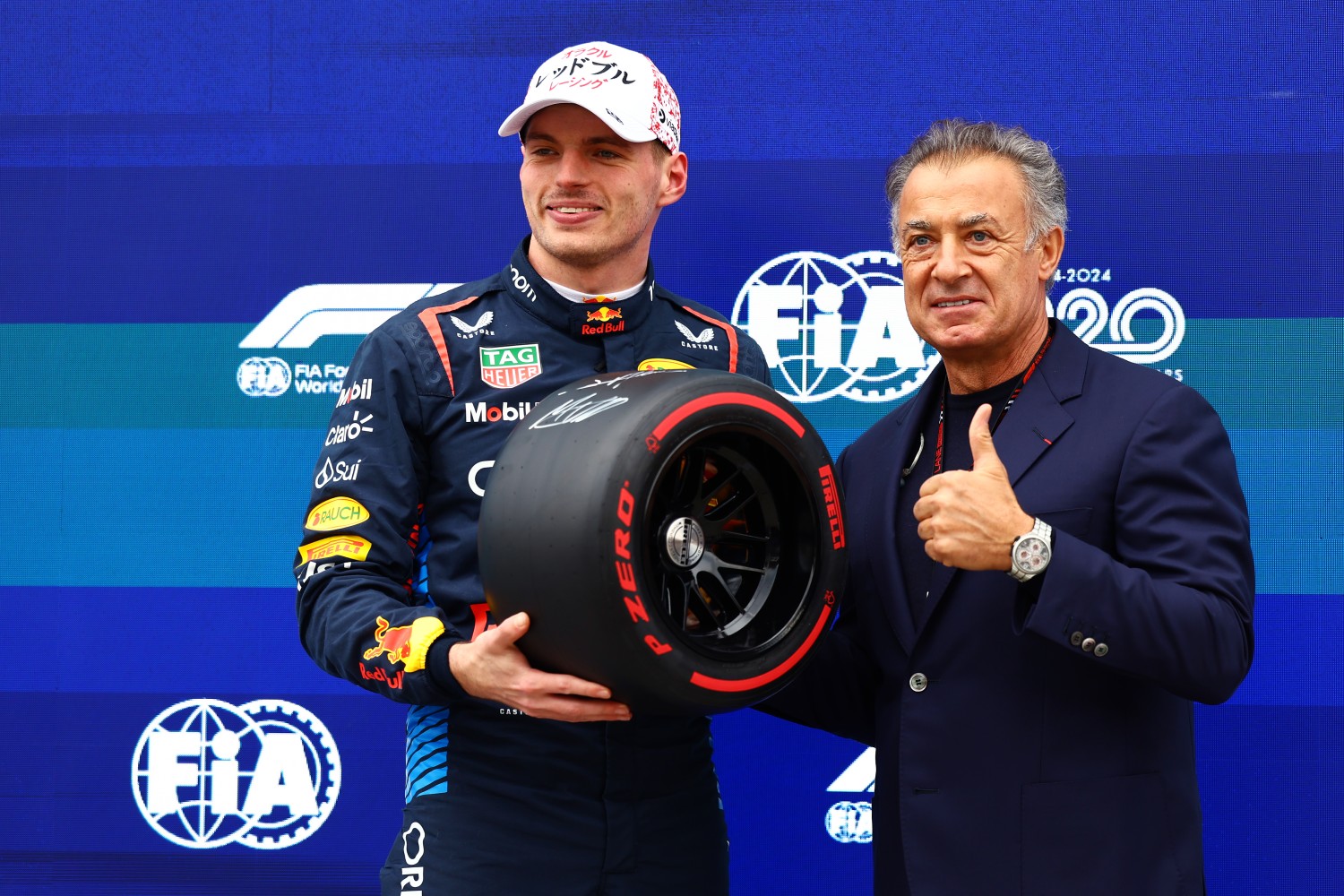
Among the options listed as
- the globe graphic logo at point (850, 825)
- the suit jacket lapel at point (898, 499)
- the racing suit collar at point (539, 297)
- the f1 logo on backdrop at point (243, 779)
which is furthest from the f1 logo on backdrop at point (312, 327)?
the globe graphic logo at point (850, 825)

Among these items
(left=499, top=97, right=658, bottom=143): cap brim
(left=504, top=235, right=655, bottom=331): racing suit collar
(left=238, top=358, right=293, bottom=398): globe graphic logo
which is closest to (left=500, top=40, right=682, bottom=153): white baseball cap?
(left=499, top=97, right=658, bottom=143): cap brim

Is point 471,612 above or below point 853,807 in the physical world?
above

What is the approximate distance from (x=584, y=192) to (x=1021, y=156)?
0.67 metres

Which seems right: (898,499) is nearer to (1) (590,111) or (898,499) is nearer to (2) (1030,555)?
(2) (1030,555)

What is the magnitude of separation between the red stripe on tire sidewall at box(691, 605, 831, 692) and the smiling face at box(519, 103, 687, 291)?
68 centimetres

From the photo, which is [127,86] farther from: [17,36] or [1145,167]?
[1145,167]

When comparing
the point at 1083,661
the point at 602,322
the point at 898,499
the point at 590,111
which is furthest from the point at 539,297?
the point at 1083,661

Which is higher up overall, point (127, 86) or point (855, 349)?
point (127, 86)

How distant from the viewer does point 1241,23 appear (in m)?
2.63

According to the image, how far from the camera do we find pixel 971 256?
1.70m

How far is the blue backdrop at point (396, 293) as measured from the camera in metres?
2.64

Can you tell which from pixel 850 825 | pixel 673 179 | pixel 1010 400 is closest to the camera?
pixel 1010 400

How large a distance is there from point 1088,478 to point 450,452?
37.1 inches

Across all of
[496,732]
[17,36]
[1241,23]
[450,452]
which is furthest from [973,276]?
[17,36]
